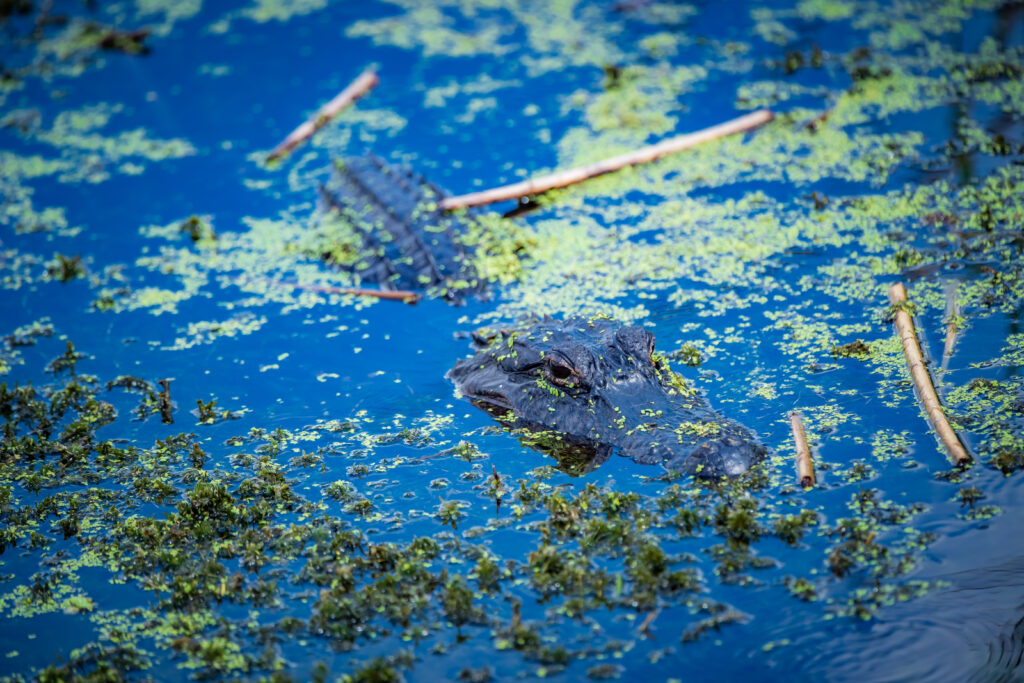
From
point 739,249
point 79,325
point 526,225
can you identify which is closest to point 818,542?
point 739,249

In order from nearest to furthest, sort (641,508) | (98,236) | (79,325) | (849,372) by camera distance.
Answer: (641,508), (849,372), (79,325), (98,236)

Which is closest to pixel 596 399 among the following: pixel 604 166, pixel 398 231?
pixel 398 231

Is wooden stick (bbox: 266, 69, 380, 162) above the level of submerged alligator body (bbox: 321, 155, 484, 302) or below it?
above

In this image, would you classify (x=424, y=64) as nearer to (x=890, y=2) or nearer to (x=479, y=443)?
(x=890, y=2)

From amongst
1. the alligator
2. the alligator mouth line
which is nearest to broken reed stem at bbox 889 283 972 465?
the alligator

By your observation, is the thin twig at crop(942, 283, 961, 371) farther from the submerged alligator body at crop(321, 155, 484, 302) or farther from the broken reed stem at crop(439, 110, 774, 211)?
the submerged alligator body at crop(321, 155, 484, 302)

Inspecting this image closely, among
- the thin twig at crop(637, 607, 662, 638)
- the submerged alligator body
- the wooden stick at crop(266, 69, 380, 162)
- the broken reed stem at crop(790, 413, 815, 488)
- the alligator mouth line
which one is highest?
the wooden stick at crop(266, 69, 380, 162)

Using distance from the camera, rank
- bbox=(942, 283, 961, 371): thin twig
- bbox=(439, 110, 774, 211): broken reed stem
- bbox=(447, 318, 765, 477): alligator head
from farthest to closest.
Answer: bbox=(439, 110, 774, 211): broken reed stem → bbox=(942, 283, 961, 371): thin twig → bbox=(447, 318, 765, 477): alligator head
